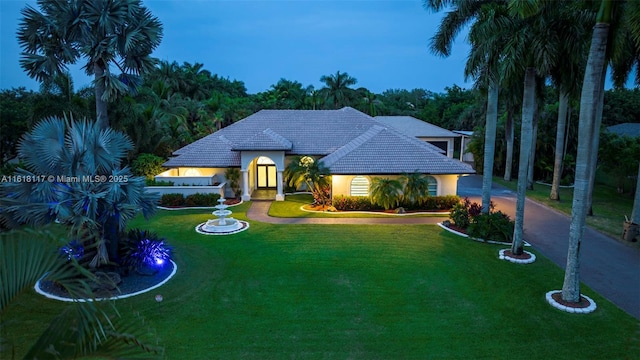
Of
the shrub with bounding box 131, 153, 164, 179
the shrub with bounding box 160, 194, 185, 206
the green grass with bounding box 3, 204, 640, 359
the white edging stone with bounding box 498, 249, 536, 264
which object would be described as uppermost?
the shrub with bounding box 131, 153, 164, 179

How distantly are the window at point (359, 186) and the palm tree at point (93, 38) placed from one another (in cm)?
1244

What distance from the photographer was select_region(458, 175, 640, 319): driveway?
38.6 feet

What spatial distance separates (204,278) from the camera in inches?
503

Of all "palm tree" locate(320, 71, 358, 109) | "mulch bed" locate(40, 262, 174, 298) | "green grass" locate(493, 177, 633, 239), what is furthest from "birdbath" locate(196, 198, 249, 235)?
"palm tree" locate(320, 71, 358, 109)

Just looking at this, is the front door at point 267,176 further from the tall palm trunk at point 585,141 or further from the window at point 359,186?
the tall palm trunk at point 585,141

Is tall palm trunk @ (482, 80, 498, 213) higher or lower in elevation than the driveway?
higher

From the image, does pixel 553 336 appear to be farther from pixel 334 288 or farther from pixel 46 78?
pixel 46 78

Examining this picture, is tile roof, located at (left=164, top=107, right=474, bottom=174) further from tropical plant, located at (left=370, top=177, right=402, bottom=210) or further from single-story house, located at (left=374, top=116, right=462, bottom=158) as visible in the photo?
single-story house, located at (left=374, top=116, right=462, bottom=158)

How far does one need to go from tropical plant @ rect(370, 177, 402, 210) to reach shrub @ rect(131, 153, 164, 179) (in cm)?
1527

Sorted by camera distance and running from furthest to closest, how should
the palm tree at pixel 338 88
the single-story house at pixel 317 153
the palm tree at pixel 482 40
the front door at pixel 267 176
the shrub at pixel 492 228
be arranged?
the palm tree at pixel 338 88 < the front door at pixel 267 176 < the single-story house at pixel 317 153 < the shrub at pixel 492 228 < the palm tree at pixel 482 40

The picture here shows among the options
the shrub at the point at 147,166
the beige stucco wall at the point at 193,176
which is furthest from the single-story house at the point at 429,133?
the shrub at the point at 147,166

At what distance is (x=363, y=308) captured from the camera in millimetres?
10750

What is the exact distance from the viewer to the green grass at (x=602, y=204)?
1878 centimetres

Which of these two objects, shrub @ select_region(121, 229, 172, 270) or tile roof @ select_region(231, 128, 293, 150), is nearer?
shrub @ select_region(121, 229, 172, 270)
